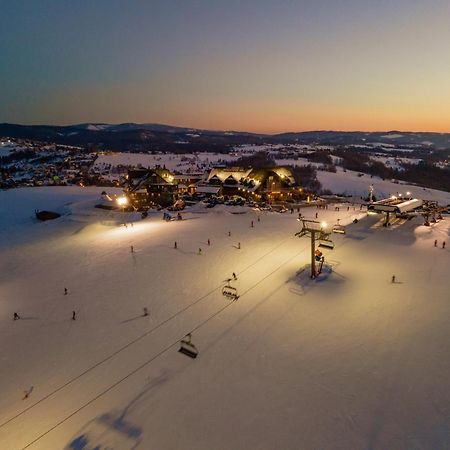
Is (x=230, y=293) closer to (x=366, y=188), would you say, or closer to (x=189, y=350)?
(x=189, y=350)

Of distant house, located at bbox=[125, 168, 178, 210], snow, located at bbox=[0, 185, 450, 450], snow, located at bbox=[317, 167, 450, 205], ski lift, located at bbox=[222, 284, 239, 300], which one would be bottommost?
snow, located at bbox=[317, 167, 450, 205]

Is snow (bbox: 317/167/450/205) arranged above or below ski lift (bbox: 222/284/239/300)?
below

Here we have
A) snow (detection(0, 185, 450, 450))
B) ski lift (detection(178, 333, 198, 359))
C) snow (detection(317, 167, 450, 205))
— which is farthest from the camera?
snow (detection(317, 167, 450, 205))

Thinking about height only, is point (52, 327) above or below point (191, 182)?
below

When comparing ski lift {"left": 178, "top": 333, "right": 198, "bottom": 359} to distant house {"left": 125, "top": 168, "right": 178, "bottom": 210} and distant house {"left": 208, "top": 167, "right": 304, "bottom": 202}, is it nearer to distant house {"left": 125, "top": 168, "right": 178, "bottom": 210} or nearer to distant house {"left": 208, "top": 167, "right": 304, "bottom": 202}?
distant house {"left": 125, "top": 168, "right": 178, "bottom": 210}

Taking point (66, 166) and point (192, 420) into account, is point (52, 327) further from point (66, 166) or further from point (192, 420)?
point (66, 166)

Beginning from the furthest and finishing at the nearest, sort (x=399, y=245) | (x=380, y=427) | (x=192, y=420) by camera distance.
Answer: (x=399, y=245) → (x=192, y=420) → (x=380, y=427)

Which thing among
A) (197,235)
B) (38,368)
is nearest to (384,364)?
(38,368)

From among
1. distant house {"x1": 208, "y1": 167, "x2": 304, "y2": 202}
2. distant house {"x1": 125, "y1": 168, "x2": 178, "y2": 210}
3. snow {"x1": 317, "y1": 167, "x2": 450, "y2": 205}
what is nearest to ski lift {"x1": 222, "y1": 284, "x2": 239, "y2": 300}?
distant house {"x1": 125, "y1": 168, "x2": 178, "y2": 210}

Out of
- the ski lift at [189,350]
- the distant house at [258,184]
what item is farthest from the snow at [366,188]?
the ski lift at [189,350]
